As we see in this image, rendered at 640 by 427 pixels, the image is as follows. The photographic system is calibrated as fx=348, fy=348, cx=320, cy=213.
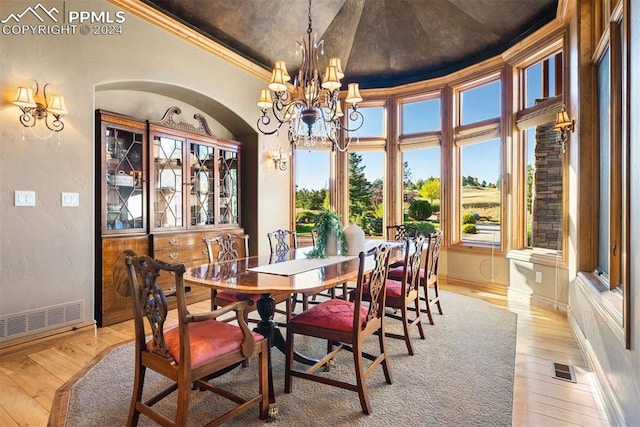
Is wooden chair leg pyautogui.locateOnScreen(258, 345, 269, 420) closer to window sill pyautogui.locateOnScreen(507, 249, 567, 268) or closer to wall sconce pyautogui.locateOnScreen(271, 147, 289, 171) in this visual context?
window sill pyautogui.locateOnScreen(507, 249, 567, 268)

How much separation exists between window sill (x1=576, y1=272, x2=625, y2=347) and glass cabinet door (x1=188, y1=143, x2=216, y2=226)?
4117mm

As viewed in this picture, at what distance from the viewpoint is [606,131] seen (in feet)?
8.87

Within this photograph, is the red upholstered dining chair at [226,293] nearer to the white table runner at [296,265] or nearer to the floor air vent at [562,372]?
the white table runner at [296,265]

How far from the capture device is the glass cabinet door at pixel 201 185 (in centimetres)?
448

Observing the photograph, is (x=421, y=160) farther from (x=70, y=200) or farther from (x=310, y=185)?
(x=70, y=200)

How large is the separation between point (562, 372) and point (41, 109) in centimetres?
462

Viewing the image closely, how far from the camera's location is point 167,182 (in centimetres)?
416

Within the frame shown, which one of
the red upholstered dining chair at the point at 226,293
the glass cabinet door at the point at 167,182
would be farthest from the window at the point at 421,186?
the glass cabinet door at the point at 167,182

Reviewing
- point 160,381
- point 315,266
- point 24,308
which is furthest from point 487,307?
point 24,308

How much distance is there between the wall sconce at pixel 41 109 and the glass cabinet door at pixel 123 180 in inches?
18.9

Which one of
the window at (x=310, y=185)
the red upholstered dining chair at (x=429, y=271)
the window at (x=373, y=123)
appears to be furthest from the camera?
the window at (x=310, y=185)

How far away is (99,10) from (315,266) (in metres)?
3.26

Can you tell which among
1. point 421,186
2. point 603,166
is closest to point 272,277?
point 603,166

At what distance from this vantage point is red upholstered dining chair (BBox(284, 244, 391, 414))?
2.04m
